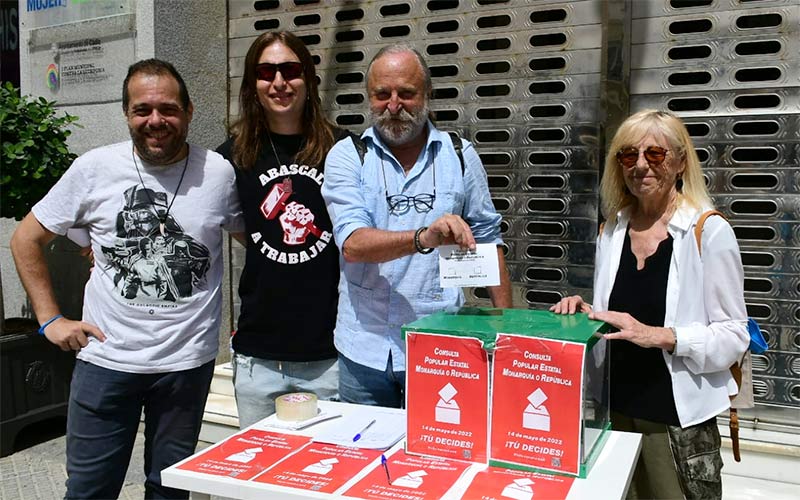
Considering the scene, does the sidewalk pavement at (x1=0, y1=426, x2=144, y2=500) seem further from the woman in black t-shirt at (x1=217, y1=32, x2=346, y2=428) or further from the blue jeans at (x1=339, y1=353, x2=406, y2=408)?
the blue jeans at (x1=339, y1=353, x2=406, y2=408)

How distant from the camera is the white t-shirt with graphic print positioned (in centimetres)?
247

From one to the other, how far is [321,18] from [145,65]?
82.9 inches

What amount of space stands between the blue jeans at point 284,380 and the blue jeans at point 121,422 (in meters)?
0.20

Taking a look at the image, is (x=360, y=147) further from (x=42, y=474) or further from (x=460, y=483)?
(x=42, y=474)

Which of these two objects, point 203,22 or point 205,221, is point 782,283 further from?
point 203,22

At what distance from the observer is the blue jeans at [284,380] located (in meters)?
2.63

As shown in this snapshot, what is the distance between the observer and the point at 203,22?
15.2 feet

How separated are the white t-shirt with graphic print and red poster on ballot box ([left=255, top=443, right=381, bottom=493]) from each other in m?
0.82

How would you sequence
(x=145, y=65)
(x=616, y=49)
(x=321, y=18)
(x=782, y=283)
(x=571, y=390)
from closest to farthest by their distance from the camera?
(x=571, y=390) < (x=145, y=65) < (x=782, y=283) < (x=616, y=49) < (x=321, y=18)

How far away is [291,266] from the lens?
102 inches

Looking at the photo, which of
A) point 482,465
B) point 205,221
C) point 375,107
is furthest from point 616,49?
point 482,465

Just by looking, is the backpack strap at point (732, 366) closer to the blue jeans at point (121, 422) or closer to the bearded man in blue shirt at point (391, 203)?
the bearded man in blue shirt at point (391, 203)

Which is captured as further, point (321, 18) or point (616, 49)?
point (321, 18)

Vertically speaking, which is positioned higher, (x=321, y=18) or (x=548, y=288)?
(x=321, y=18)
